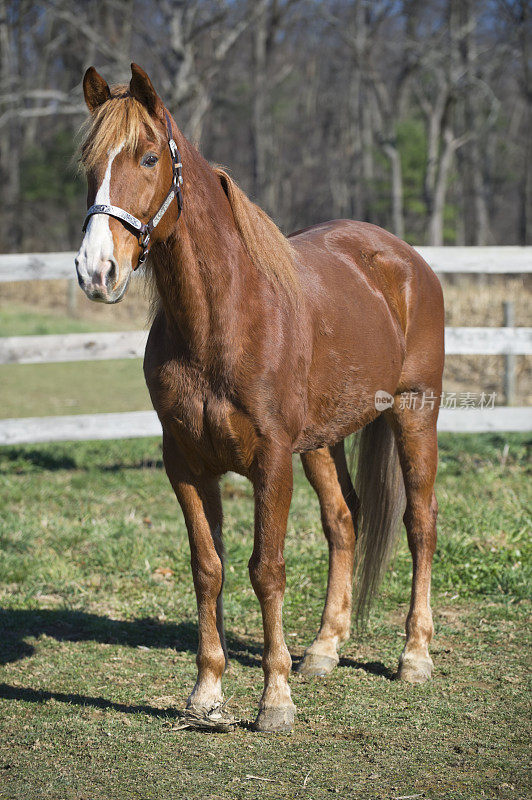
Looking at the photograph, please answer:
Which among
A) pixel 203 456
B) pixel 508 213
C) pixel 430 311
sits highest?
pixel 430 311

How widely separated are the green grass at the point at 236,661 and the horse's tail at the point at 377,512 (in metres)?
0.28

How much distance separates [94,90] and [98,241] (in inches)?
24.6

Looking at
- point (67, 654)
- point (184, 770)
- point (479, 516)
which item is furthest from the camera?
point (479, 516)

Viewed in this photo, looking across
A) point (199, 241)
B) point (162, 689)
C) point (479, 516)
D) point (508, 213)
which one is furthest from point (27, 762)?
point (508, 213)

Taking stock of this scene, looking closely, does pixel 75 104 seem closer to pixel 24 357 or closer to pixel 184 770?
pixel 24 357

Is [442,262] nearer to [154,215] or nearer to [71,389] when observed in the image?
[154,215]

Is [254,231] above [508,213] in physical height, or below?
above

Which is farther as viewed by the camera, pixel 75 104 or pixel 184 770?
pixel 75 104

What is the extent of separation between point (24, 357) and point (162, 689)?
402 centimetres

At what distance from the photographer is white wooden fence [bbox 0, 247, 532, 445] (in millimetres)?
6746

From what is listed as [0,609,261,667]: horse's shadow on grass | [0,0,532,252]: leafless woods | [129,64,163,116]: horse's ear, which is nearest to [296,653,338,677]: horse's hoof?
[0,609,261,667]: horse's shadow on grass

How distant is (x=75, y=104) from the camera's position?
1688 cm

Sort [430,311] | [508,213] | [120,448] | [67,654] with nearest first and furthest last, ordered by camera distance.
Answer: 1. [67,654]
2. [430,311]
3. [120,448]
4. [508,213]

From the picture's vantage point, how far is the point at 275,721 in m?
2.99
